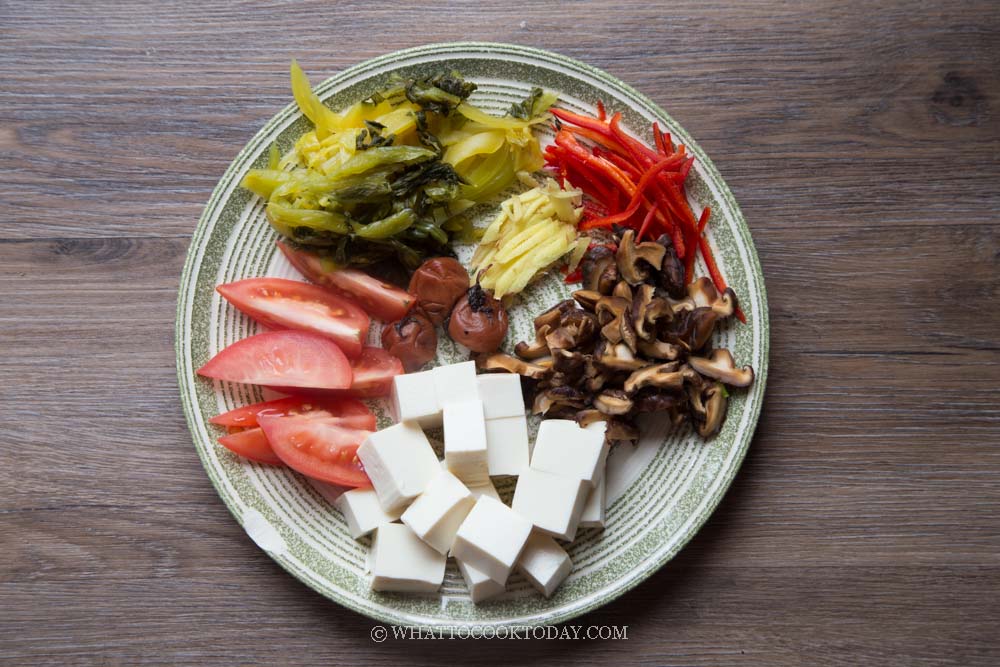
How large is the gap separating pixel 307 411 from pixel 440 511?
2.18 ft

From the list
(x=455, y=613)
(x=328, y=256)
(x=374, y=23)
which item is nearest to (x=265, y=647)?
(x=455, y=613)

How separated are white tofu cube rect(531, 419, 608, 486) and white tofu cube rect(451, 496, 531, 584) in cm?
22

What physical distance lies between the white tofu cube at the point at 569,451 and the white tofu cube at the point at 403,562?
524 mm

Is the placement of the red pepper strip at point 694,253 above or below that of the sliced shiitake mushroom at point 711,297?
above

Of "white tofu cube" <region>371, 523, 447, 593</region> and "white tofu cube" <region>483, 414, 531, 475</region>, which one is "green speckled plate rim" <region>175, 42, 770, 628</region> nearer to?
"white tofu cube" <region>371, 523, 447, 593</region>

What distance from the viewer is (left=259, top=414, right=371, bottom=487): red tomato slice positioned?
2.69 m

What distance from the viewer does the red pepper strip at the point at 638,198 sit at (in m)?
2.75

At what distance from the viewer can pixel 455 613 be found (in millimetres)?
2764

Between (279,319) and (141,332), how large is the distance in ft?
2.20

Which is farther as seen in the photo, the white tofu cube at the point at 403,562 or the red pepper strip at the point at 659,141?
the red pepper strip at the point at 659,141

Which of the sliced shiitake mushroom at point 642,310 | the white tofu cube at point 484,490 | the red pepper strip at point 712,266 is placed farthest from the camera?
the red pepper strip at point 712,266

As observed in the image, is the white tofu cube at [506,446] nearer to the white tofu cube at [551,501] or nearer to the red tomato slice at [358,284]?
the white tofu cube at [551,501]

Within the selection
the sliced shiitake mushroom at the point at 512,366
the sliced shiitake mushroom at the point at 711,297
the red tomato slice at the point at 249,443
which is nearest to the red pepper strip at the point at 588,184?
the sliced shiitake mushroom at the point at 711,297

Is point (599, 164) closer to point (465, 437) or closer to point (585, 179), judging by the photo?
point (585, 179)
